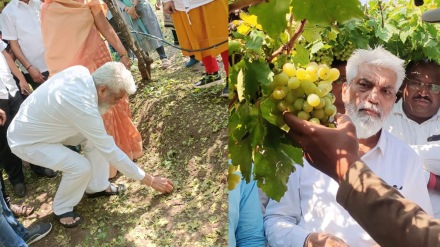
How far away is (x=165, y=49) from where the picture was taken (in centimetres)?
85

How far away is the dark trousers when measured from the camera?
667 millimetres

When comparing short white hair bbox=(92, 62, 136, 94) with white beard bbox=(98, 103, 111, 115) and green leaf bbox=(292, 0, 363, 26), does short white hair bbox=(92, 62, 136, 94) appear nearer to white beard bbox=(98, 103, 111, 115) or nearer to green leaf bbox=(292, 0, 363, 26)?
white beard bbox=(98, 103, 111, 115)

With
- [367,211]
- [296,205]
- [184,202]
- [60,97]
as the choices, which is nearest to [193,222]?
[184,202]

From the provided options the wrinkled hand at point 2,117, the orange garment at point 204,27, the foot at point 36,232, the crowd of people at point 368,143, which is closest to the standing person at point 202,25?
the orange garment at point 204,27

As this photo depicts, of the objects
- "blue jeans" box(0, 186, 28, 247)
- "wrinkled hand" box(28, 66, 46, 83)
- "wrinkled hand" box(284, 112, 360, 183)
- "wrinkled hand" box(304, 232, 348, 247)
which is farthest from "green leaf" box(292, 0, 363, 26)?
"blue jeans" box(0, 186, 28, 247)

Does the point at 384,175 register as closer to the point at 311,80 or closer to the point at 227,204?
the point at 311,80

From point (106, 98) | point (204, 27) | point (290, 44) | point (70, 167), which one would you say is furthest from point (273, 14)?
point (70, 167)

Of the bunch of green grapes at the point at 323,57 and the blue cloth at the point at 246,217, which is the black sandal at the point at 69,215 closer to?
the blue cloth at the point at 246,217

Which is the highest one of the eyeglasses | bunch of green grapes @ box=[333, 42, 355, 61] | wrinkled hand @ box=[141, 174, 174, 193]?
bunch of green grapes @ box=[333, 42, 355, 61]

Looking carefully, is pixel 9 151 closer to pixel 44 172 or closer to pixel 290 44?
pixel 44 172

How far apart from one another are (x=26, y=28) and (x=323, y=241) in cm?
63

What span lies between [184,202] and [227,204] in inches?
3.8

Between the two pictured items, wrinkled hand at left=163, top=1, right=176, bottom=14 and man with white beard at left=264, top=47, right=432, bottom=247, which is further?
wrinkled hand at left=163, top=1, right=176, bottom=14

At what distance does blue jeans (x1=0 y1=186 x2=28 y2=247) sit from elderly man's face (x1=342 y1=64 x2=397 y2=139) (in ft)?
1.96
